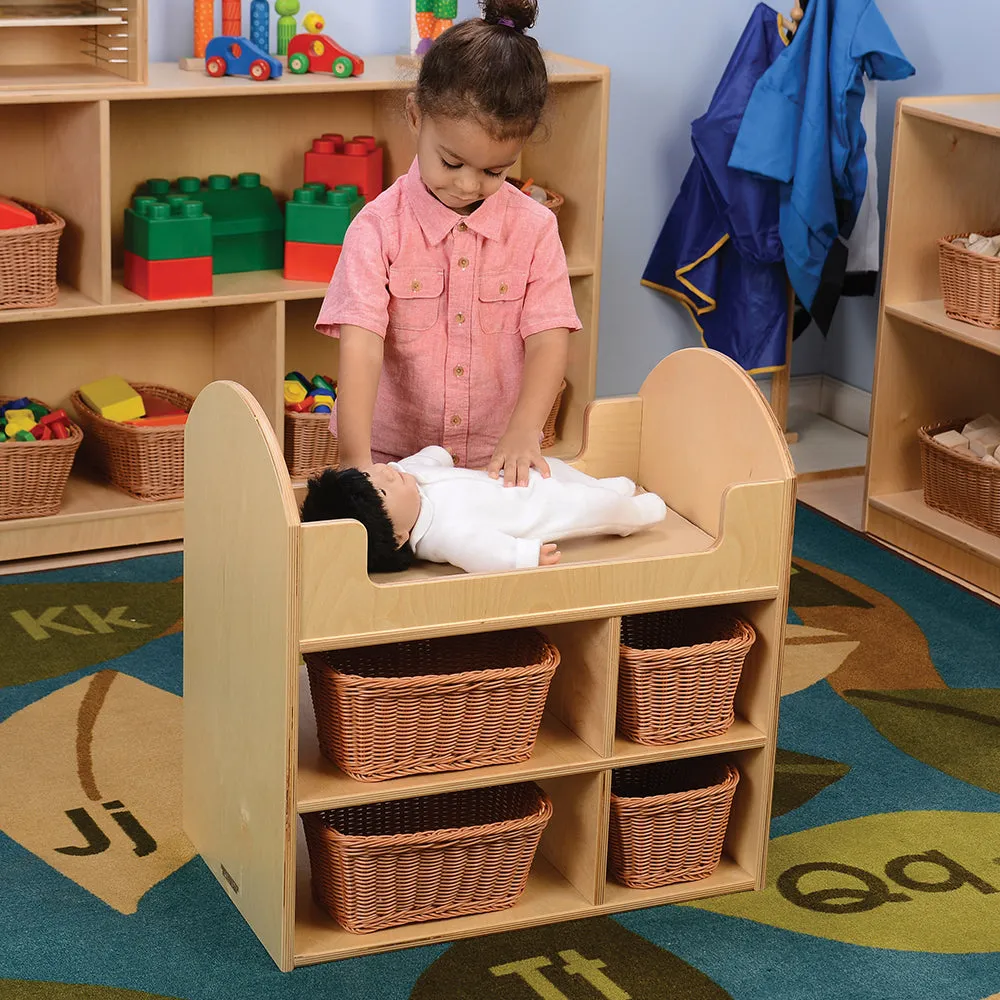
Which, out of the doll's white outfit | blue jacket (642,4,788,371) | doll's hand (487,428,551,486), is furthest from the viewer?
blue jacket (642,4,788,371)

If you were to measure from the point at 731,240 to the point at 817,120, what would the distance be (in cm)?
36

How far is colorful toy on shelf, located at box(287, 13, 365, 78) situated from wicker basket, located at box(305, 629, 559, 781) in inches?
64.3

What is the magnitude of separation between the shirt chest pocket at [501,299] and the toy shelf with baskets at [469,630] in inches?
9.1

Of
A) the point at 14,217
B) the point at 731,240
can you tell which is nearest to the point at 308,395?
the point at 14,217

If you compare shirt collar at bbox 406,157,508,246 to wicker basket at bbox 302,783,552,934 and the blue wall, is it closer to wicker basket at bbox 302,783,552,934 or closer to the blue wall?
wicker basket at bbox 302,783,552,934

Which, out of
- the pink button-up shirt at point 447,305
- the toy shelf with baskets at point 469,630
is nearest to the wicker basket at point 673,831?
the toy shelf with baskets at point 469,630

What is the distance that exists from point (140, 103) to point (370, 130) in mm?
531

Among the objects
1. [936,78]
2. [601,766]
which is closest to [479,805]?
[601,766]

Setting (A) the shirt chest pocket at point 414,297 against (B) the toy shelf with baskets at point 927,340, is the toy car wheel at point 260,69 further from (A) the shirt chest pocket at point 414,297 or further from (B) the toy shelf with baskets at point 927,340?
(B) the toy shelf with baskets at point 927,340

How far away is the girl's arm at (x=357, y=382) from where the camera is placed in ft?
6.84

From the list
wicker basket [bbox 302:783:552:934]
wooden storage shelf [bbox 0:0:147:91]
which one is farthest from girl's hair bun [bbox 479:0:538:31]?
wooden storage shelf [bbox 0:0:147:91]

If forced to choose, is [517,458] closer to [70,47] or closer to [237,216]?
[237,216]

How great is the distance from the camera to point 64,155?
316cm

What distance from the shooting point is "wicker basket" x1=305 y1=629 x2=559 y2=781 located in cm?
183
